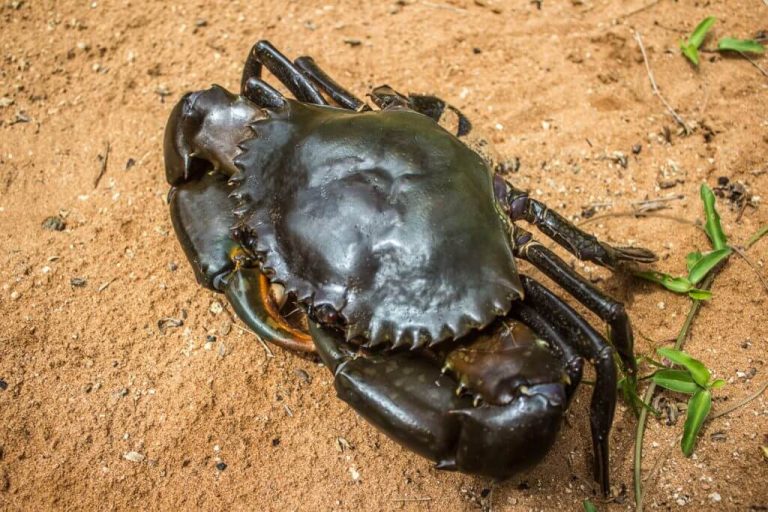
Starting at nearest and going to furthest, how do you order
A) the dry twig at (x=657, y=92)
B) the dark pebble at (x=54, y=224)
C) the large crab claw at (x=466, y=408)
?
the large crab claw at (x=466, y=408)
the dark pebble at (x=54, y=224)
the dry twig at (x=657, y=92)

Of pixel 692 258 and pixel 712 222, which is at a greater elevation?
pixel 712 222

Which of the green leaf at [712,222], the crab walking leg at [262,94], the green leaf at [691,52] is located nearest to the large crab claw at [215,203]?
the crab walking leg at [262,94]

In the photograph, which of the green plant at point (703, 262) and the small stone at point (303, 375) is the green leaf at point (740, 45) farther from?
the small stone at point (303, 375)

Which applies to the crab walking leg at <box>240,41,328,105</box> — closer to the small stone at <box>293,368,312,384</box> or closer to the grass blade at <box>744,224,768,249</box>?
the small stone at <box>293,368,312,384</box>

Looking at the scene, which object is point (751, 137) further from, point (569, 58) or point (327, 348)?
point (327, 348)

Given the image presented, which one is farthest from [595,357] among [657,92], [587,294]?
[657,92]

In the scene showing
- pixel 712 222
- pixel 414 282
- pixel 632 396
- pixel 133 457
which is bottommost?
pixel 133 457

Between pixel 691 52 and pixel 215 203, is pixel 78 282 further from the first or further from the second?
pixel 691 52
